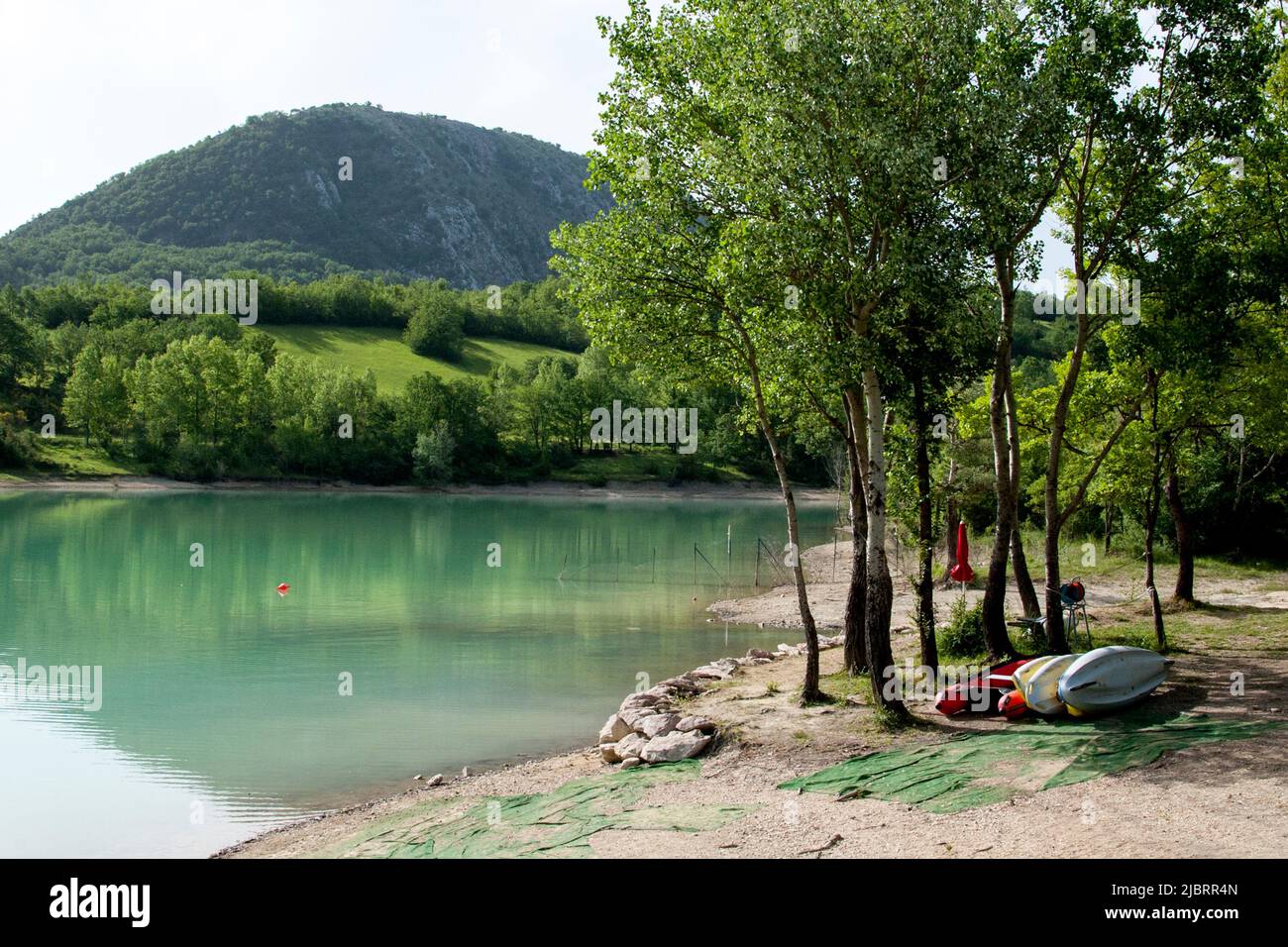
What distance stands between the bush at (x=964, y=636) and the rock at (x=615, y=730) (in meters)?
7.64

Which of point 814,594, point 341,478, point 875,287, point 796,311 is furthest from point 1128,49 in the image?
point 341,478

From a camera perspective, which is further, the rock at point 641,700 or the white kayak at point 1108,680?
the rock at point 641,700

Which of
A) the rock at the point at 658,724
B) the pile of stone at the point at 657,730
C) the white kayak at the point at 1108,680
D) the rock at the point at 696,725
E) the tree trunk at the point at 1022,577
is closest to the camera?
the white kayak at the point at 1108,680

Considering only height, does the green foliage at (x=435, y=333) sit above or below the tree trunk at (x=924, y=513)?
above

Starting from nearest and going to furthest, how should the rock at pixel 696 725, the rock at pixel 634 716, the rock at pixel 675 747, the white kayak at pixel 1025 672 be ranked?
the white kayak at pixel 1025 672
the rock at pixel 675 747
the rock at pixel 696 725
the rock at pixel 634 716

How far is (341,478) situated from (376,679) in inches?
3735

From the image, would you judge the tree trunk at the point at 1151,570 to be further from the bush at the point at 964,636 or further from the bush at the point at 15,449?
the bush at the point at 15,449

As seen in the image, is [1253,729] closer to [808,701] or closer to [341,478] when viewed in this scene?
[808,701]

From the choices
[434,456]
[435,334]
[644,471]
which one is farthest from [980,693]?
[435,334]

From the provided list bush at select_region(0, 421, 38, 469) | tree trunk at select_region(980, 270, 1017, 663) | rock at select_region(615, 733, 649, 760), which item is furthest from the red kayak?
bush at select_region(0, 421, 38, 469)

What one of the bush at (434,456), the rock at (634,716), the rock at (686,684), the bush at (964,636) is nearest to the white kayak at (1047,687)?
the bush at (964,636)

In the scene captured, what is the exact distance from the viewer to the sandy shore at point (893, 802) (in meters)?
11.3

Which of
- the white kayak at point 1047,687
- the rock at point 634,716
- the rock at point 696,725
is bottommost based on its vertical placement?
the rock at point 634,716

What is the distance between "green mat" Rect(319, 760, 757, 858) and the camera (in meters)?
13.4
